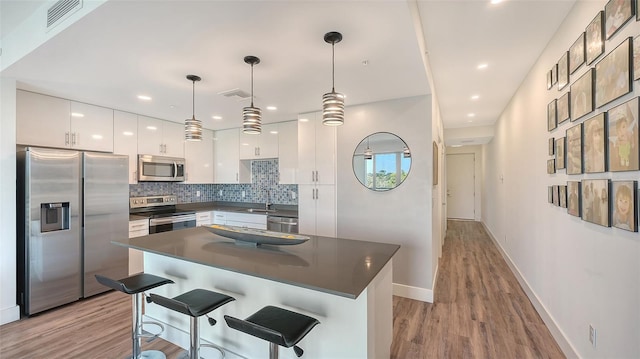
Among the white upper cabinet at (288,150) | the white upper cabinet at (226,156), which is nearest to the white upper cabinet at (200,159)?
the white upper cabinet at (226,156)

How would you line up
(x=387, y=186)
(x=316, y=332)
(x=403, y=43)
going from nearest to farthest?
(x=316, y=332) < (x=403, y=43) < (x=387, y=186)

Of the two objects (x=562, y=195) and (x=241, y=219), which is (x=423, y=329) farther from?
(x=241, y=219)

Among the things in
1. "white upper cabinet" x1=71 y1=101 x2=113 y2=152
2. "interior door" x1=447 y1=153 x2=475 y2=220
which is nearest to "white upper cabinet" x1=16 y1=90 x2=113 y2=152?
"white upper cabinet" x1=71 y1=101 x2=113 y2=152

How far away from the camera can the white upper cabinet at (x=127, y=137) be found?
3805mm

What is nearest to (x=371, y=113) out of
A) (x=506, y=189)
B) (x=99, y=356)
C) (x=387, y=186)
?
(x=387, y=186)

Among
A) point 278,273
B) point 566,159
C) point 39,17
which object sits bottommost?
point 278,273

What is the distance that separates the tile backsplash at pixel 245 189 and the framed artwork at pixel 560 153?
359cm

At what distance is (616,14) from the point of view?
1.48 m

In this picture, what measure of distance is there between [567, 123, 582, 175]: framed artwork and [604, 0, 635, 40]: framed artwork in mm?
617

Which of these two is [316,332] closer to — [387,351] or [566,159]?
[387,351]

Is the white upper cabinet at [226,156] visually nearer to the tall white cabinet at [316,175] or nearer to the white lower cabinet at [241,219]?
the white lower cabinet at [241,219]

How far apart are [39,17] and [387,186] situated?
3.47 metres

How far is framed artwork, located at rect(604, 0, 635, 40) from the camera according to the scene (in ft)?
4.48

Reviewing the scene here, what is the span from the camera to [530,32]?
235 cm
